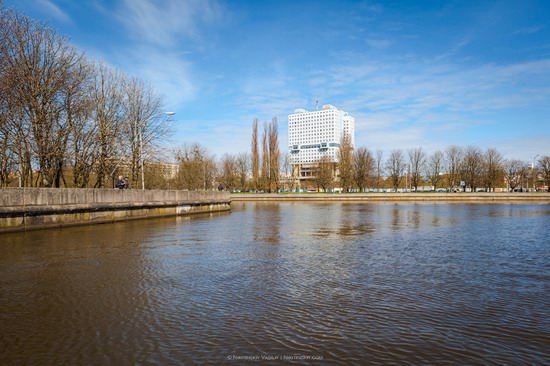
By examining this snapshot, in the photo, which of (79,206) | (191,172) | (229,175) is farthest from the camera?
(229,175)

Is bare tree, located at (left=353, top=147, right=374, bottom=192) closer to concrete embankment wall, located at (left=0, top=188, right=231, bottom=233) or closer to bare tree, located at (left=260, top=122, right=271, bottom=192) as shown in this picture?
bare tree, located at (left=260, top=122, right=271, bottom=192)

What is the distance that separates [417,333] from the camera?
17.3 feet

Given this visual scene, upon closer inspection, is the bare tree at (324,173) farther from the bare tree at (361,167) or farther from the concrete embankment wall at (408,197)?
the concrete embankment wall at (408,197)

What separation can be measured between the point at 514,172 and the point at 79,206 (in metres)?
115

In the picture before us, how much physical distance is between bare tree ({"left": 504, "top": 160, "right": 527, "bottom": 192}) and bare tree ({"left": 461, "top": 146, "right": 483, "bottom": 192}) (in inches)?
616

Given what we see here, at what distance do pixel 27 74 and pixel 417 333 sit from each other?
84.5 feet

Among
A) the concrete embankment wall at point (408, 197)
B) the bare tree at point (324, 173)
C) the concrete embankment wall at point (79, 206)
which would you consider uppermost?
the bare tree at point (324, 173)

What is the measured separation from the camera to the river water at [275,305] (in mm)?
4750

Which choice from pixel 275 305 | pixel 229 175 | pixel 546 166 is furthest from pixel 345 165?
pixel 275 305

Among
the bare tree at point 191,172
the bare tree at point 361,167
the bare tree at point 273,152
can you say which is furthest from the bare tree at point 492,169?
the bare tree at point 191,172

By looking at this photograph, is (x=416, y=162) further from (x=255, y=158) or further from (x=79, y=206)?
(x=79, y=206)

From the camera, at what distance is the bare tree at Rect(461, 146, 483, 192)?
91.2m

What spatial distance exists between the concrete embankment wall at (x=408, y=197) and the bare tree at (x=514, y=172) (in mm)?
37993

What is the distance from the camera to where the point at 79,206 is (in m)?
20.9
